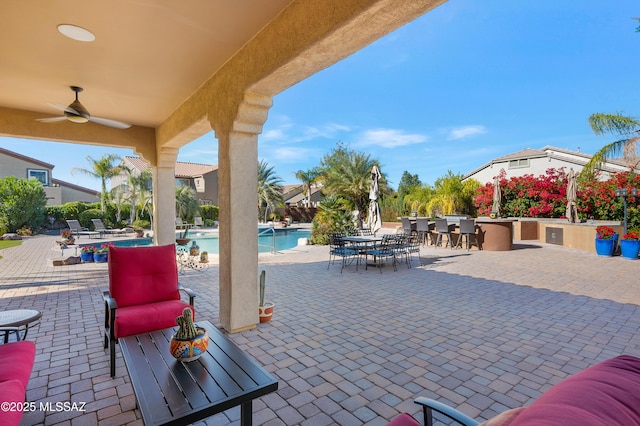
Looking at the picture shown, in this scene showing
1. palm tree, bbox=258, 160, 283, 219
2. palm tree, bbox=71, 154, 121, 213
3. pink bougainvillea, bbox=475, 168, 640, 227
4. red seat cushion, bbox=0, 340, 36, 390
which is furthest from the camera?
palm tree, bbox=258, 160, 283, 219

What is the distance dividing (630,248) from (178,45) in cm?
1263

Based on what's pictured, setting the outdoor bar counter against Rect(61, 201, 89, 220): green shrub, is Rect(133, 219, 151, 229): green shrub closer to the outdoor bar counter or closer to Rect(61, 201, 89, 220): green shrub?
Rect(61, 201, 89, 220): green shrub

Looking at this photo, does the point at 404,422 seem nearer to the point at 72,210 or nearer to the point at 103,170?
the point at 103,170

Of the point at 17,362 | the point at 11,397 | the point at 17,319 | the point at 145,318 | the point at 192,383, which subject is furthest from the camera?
the point at 145,318

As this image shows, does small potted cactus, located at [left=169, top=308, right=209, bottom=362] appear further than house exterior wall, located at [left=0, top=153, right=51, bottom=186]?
No

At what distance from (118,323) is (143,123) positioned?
19.6 feet

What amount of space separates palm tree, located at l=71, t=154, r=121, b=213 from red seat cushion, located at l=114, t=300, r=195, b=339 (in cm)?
2217

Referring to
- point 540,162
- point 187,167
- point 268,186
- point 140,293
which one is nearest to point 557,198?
point 540,162

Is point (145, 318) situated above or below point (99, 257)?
above

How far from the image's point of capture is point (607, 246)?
386 inches

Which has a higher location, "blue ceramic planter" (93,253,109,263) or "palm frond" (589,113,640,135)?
"palm frond" (589,113,640,135)

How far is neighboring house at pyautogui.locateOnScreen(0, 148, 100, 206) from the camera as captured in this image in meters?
22.5

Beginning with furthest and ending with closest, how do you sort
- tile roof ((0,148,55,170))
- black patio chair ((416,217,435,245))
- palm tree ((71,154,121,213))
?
tile roof ((0,148,55,170)), palm tree ((71,154,121,213)), black patio chair ((416,217,435,245))

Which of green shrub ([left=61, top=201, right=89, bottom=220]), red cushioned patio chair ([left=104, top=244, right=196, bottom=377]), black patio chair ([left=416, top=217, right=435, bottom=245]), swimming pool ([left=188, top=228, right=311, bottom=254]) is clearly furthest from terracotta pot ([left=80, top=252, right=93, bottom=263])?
green shrub ([left=61, top=201, right=89, bottom=220])
